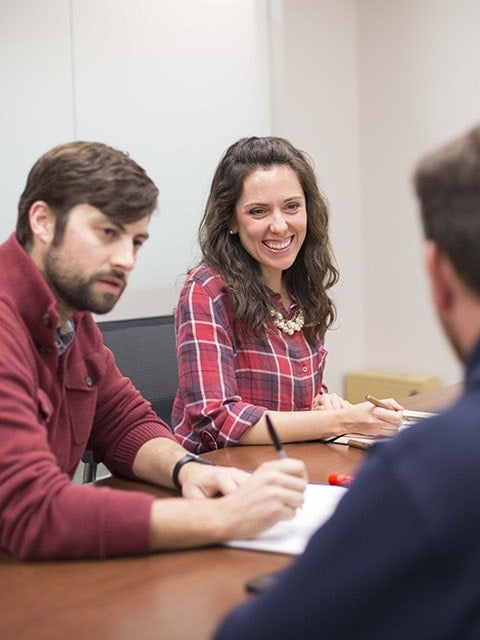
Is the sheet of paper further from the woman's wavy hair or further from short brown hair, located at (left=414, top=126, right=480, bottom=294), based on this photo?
the woman's wavy hair

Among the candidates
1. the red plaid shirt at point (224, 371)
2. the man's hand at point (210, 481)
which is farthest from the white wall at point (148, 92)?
the man's hand at point (210, 481)

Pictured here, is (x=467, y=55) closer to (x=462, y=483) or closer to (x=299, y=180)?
(x=299, y=180)

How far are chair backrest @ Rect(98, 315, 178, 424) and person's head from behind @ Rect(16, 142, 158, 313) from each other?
0.91m

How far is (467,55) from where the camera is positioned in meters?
3.82

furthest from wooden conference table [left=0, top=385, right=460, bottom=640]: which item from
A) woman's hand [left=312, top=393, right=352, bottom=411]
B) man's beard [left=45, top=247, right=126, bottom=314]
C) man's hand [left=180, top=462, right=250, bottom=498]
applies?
woman's hand [left=312, top=393, right=352, bottom=411]

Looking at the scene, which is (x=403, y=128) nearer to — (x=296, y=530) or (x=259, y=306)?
(x=259, y=306)

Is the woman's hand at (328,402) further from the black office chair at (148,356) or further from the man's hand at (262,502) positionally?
the man's hand at (262,502)

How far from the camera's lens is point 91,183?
54.4 inches

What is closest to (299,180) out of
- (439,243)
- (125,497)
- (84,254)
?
(84,254)

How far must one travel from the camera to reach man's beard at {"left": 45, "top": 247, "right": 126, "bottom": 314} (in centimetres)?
142

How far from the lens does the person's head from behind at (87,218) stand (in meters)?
1.39

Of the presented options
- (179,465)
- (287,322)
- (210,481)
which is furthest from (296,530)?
(287,322)

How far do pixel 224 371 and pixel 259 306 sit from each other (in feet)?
0.72

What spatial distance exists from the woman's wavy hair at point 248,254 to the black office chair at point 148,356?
351mm
